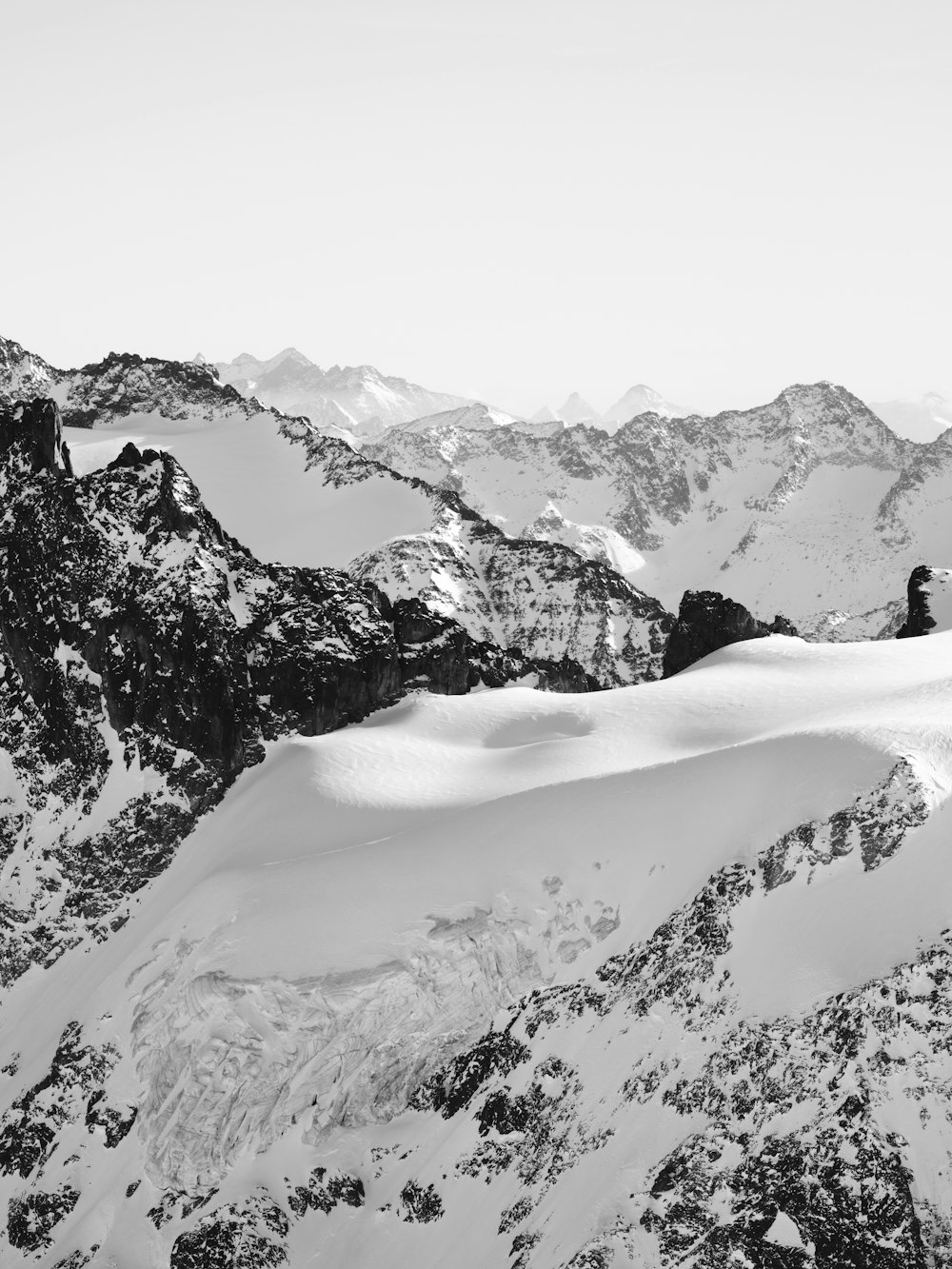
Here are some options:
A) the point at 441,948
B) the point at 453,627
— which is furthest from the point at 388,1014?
the point at 453,627

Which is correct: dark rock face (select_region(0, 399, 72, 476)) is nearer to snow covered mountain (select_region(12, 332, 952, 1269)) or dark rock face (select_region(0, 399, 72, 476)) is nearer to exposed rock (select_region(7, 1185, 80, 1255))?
snow covered mountain (select_region(12, 332, 952, 1269))

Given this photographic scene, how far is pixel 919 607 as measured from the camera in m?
170

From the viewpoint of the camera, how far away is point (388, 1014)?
101938 millimetres

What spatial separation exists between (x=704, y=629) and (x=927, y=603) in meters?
27.7

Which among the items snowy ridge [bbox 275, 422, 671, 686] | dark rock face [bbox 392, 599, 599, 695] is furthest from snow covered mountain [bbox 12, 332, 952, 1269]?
snowy ridge [bbox 275, 422, 671, 686]

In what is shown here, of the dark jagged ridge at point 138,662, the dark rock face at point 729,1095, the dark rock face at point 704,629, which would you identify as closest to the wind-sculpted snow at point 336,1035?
the dark rock face at point 729,1095

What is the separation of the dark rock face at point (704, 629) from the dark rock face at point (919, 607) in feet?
56.9

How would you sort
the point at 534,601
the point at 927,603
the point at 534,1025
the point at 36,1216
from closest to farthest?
the point at 534,1025
the point at 36,1216
the point at 927,603
the point at 534,601

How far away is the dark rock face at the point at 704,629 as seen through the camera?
15762 cm

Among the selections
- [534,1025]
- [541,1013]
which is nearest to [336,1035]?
[534,1025]

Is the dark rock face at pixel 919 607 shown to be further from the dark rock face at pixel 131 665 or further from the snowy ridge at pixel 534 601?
the dark rock face at pixel 131 665

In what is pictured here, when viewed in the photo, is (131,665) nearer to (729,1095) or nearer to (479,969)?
(479,969)

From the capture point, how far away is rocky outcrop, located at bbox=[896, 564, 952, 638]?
16600 cm

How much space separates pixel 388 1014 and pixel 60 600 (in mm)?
55974
